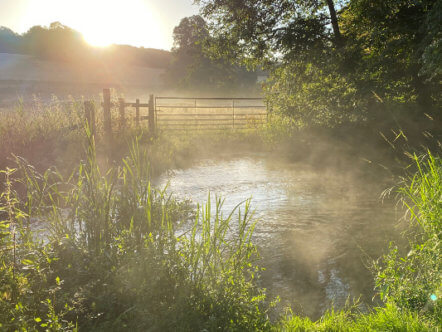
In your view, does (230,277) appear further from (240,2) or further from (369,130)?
(240,2)

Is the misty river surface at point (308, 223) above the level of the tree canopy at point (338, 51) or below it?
below

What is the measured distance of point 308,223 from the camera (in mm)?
6953

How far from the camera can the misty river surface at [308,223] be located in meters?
4.62

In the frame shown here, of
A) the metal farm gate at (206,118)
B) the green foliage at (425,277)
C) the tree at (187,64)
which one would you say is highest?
the tree at (187,64)

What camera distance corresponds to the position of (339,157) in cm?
1316

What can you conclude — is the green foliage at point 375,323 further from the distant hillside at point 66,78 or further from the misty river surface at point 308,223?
the distant hillside at point 66,78

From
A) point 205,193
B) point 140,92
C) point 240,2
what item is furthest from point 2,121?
point 140,92

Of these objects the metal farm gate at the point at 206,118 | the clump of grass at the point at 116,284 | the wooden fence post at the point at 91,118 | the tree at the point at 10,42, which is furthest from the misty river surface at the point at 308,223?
the tree at the point at 10,42

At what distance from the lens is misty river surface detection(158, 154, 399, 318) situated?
4.62 m

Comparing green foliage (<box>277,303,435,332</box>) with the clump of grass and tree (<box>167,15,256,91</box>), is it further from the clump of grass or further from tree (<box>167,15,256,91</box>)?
tree (<box>167,15,256,91</box>)

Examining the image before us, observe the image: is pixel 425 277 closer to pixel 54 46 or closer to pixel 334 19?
pixel 334 19

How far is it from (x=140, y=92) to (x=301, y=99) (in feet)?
138

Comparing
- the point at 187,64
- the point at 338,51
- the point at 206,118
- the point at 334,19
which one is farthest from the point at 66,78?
the point at 338,51

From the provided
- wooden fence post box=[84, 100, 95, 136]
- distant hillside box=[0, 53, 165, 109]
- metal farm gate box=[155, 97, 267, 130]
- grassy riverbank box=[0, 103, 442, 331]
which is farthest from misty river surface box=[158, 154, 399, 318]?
distant hillside box=[0, 53, 165, 109]
